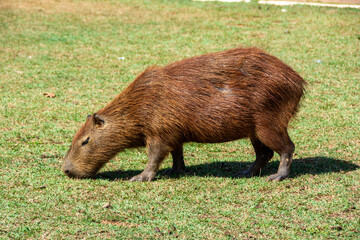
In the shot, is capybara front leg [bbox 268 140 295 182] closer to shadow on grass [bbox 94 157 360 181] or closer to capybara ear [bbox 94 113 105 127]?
shadow on grass [bbox 94 157 360 181]

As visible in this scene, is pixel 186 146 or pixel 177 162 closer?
pixel 177 162

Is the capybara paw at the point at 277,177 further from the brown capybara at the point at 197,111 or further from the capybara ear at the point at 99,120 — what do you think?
→ the capybara ear at the point at 99,120

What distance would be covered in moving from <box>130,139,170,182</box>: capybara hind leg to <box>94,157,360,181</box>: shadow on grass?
228mm

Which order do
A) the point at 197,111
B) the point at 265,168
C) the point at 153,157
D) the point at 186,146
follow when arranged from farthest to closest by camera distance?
the point at 186,146 → the point at 265,168 → the point at 153,157 → the point at 197,111

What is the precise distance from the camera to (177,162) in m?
5.84

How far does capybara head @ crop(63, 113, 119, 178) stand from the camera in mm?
5594

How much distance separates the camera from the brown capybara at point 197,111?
5391 mm

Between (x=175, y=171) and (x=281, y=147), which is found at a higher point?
(x=281, y=147)

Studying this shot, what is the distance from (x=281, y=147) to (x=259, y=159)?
1.36 ft

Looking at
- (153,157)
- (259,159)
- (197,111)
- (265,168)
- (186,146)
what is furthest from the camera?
(186,146)

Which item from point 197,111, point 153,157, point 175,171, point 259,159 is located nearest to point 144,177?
point 153,157

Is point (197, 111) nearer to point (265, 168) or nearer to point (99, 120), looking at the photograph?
point (99, 120)

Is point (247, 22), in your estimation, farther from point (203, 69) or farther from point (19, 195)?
point (19, 195)

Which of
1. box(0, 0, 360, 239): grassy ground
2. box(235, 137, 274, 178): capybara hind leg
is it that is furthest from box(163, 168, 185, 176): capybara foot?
box(235, 137, 274, 178): capybara hind leg
